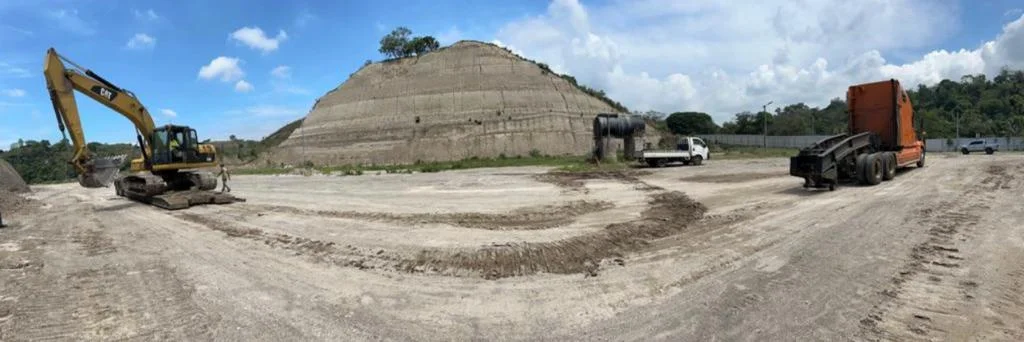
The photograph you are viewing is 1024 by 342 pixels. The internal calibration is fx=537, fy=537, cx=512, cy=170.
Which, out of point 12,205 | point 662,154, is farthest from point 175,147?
point 662,154

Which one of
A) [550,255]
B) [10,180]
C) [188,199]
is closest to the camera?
A: [550,255]

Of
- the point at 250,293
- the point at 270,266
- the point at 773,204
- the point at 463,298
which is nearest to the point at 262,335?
the point at 250,293

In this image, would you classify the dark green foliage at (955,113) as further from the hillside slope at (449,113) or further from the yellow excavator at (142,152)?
the yellow excavator at (142,152)

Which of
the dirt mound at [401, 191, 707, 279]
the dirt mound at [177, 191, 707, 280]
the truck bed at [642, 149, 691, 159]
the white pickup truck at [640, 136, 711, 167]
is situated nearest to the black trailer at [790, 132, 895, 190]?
the dirt mound at [177, 191, 707, 280]

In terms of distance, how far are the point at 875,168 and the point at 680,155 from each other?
1754 centimetres

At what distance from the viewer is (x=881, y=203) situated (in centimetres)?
1192

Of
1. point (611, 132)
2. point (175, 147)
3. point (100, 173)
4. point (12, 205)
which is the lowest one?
point (12, 205)

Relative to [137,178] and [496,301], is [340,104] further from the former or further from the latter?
[496,301]

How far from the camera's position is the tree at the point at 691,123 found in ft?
357

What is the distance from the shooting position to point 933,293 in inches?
220

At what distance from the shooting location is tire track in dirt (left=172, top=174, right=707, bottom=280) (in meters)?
7.19

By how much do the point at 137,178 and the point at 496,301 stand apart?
18248mm

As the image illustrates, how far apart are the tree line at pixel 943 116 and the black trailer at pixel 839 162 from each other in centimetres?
5420

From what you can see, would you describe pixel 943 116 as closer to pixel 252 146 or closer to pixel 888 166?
pixel 888 166
